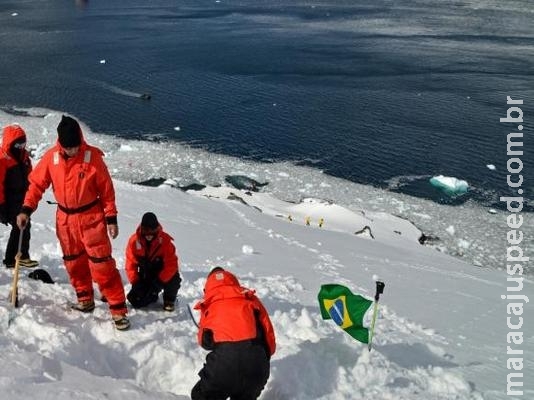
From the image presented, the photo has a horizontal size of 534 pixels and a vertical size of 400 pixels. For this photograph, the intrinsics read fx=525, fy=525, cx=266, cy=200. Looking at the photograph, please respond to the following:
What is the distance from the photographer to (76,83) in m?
33.0

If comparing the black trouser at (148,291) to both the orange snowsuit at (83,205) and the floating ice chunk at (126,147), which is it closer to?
the orange snowsuit at (83,205)

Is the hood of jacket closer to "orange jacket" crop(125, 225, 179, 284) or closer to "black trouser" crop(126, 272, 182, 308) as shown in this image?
"orange jacket" crop(125, 225, 179, 284)

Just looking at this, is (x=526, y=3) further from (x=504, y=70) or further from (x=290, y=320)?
(x=290, y=320)

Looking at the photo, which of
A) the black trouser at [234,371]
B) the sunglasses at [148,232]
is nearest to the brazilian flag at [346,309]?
the black trouser at [234,371]

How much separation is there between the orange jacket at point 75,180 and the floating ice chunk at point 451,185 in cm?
1797

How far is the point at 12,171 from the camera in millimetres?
5484

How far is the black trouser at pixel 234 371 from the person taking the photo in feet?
12.5

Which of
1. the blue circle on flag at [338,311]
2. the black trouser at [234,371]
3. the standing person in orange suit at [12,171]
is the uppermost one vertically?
the standing person in orange suit at [12,171]

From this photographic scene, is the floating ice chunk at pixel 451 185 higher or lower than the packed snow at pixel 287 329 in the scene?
lower

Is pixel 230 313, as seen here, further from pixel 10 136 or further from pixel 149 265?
pixel 10 136

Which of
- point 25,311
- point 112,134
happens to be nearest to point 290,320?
point 25,311

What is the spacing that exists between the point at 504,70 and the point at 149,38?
2935 cm

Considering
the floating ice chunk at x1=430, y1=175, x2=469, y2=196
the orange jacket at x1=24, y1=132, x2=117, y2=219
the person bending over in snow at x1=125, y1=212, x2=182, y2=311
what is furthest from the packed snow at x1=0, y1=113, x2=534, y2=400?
the floating ice chunk at x1=430, y1=175, x2=469, y2=196

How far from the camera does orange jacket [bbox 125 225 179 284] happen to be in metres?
5.51
